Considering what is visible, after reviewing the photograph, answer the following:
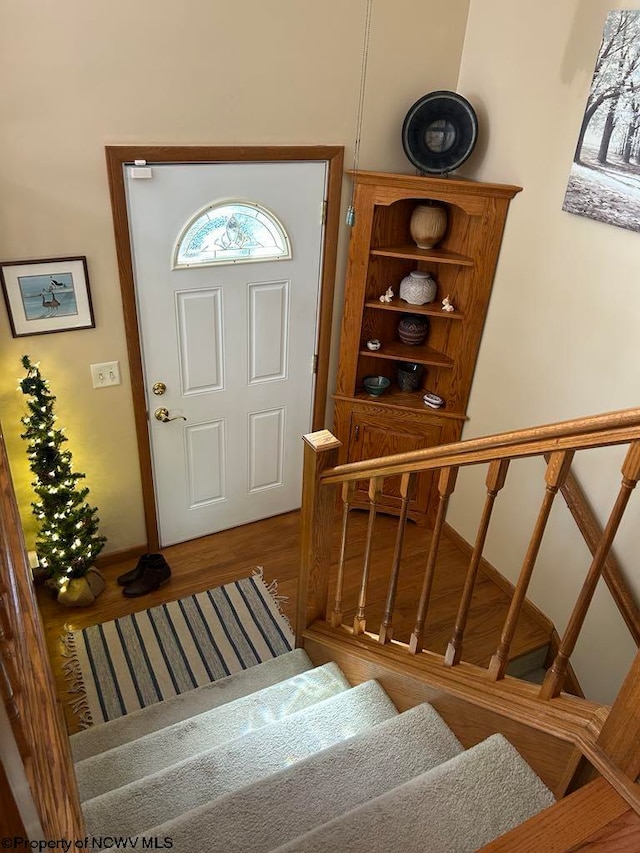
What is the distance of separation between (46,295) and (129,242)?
0.43 meters

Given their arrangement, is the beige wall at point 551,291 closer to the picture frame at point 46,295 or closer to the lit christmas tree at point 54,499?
the picture frame at point 46,295

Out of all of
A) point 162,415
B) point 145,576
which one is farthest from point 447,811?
point 162,415

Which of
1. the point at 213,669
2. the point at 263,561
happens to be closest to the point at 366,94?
the point at 263,561

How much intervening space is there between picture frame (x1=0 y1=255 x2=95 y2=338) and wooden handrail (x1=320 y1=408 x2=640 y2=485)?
1.57m

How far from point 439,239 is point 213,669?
249cm

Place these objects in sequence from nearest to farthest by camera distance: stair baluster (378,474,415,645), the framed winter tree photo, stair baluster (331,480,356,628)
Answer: stair baluster (378,474,415,645), stair baluster (331,480,356,628), the framed winter tree photo

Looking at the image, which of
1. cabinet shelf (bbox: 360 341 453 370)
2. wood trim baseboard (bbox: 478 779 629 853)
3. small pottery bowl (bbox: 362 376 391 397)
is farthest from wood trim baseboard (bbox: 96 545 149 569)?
wood trim baseboard (bbox: 478 779 629 853)

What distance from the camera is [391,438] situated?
12.3 feet

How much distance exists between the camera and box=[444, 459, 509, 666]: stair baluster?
1.64m

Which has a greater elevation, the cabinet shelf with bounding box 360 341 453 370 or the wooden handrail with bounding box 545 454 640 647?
the cabinet shelf with bounding box 360 341 453 370

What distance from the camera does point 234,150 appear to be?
9.45 feet

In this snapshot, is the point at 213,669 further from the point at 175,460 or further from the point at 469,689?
the point at 469,689

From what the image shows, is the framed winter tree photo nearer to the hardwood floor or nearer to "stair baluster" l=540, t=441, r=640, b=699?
"stair baluster" l=540, t=441, r=640, b=699

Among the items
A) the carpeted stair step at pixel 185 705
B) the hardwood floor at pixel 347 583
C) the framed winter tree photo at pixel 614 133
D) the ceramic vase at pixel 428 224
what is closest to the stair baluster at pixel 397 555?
the carpeted stair step at pixel 185 705
